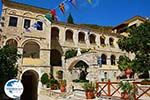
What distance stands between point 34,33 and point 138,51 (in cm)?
1366

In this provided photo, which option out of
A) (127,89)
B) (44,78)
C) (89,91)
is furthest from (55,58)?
(127,89)

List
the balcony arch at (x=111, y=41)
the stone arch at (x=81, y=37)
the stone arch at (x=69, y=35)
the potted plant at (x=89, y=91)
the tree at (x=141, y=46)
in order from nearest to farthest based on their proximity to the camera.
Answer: the potted plant at (x=89, y=91)
the tree at (x=141, y=46)
the stone arch at (x=69, y=35)
the stone arch at (x=81, y=37)
the balcony arch at (x=111, y=41)

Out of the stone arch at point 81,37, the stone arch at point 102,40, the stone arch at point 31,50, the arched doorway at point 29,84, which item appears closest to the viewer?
the arched doorway at point 29,84

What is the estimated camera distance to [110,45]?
36000 mm

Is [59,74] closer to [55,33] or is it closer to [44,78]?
[44,78]

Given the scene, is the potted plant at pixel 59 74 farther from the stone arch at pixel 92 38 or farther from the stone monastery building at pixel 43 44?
the stone arch at pixel 92 38

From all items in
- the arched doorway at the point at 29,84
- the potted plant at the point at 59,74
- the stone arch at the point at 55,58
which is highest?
the stone arch at the point at 55,58

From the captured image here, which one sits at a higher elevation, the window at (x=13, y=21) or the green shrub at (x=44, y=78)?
the window at (x=13, y=21)

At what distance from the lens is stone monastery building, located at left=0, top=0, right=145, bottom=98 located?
23.5 metres

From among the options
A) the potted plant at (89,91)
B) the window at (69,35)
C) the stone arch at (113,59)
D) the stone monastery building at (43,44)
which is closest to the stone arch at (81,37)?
the stone monastery building at (43,44)

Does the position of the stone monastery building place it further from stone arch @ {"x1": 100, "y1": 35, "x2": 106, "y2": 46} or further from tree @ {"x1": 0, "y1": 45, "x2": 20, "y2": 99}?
tree @ {"x1": 0, "y1": 45, "x2": 20, "y2": 99}

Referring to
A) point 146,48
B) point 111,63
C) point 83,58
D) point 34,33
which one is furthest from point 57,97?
point 111,63

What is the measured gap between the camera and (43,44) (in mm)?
25641

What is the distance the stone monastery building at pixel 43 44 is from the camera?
23547mm
